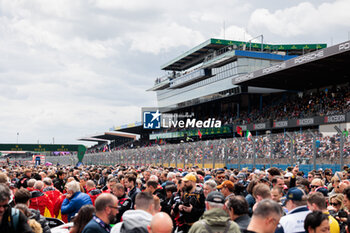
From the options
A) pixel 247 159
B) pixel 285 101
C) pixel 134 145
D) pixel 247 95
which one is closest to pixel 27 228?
pixel 247 159

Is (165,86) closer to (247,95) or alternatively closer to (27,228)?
(247,95)

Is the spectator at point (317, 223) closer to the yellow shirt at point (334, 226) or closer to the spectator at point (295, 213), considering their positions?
the spectator at point (295, 213)

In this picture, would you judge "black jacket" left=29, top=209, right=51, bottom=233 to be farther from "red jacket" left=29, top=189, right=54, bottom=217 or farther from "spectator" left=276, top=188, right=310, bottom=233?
"spectator" left=276, top=188, right=310, bottom=233

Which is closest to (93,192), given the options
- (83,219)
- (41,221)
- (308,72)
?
(41,221)

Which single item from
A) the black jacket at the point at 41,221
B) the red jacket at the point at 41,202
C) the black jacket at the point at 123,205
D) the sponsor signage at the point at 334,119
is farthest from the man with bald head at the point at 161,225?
the sponsor signage at the point at 334,119

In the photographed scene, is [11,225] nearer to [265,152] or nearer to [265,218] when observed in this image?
[265,218]

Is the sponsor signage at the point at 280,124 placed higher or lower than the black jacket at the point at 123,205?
higher

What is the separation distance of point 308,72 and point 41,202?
3506 cm

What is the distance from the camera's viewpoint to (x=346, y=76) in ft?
137

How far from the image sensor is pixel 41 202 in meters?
8.53

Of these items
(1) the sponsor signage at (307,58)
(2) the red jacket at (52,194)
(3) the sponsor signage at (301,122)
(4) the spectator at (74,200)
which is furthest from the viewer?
(3) the sponsor signage at (301,122)

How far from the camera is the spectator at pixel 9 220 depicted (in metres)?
4.19

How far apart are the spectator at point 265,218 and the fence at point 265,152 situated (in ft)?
49.4

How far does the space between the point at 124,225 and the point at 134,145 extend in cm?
8139
